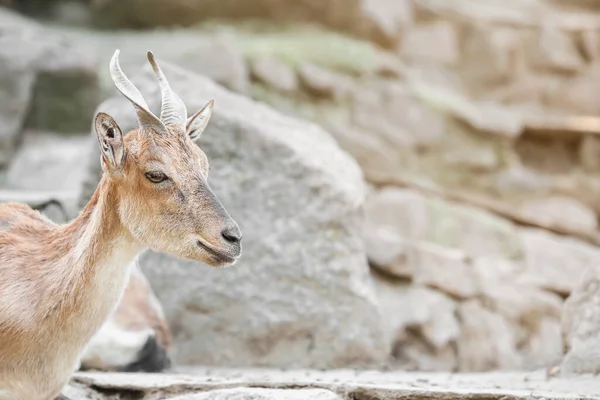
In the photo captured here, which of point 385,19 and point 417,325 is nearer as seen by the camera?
point 417,325

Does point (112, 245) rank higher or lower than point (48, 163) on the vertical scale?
lower

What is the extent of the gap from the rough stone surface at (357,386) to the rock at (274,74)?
6177mm

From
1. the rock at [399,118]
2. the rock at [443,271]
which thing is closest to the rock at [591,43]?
the rock at [399,118]

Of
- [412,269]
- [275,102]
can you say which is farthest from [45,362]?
[275,102]

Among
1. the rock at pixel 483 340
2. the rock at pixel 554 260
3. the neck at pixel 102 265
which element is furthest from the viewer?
the rock at pixel 554 260

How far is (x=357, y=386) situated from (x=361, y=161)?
7454 millimetres

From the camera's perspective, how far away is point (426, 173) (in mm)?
13094

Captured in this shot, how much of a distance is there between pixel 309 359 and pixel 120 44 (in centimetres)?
657

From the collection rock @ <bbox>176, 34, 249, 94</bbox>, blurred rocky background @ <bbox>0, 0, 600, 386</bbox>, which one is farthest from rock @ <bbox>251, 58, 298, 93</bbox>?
rock @ <bbox>176, 34, 249, 94</bbox>

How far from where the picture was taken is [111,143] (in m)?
4.60

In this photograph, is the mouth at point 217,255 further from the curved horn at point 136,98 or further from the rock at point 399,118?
the rock at point 399,118

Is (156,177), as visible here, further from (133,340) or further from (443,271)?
(443,271)

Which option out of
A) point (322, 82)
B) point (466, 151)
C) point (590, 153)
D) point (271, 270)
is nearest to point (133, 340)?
point (271, 270)

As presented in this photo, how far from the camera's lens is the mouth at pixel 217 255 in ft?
14.9
